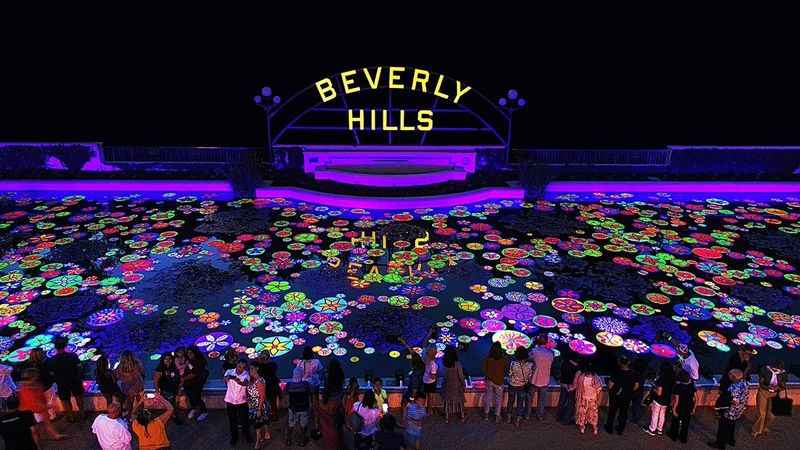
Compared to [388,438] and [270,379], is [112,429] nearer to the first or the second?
[270,379]

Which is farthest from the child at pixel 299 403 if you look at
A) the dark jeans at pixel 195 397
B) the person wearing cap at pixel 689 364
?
the person wearing cap at pixel 689 364

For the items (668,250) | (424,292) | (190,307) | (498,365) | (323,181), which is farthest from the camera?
(323,181)

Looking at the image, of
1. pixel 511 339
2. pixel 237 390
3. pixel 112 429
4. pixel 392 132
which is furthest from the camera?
pixel 392 132

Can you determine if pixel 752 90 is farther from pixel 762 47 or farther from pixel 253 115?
pixel 253 115

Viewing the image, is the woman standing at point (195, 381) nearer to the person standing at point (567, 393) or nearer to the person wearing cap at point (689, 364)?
the person standing at point (567, 393)

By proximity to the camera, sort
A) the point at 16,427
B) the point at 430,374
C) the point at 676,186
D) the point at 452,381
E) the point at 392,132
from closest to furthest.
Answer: the point at 16,427 < the point at 452,381 < the point at 430,374 < the point at 676,186 < the point at 392,132

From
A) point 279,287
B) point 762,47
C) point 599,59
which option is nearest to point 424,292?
point 279,287

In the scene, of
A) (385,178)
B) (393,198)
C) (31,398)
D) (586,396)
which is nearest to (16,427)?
(31,398)

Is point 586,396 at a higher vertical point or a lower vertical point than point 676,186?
lower
